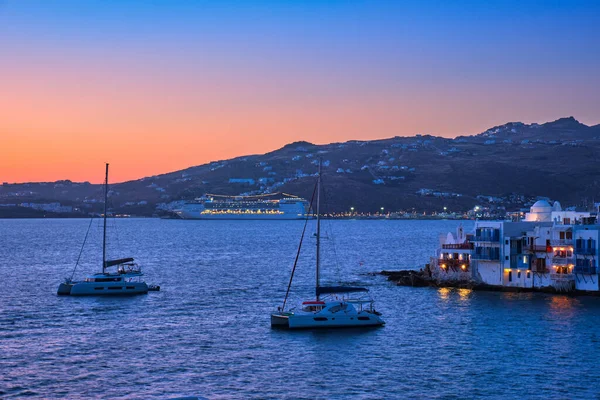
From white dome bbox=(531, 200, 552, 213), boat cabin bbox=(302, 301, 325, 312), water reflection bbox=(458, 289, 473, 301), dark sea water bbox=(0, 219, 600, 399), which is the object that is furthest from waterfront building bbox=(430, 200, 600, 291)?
boat cabin bbox=(302, 301, 325, 312)

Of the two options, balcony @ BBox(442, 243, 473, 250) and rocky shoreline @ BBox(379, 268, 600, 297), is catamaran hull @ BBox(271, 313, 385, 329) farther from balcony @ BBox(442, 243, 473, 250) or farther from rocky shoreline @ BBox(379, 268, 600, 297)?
balcony @ BBox(442, 243, 473, 250)

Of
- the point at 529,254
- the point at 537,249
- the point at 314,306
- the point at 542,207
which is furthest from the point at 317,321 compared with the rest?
the point at 542,207

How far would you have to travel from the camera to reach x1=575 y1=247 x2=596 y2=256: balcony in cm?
4512

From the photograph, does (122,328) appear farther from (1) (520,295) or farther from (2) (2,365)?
(1) (520,295)

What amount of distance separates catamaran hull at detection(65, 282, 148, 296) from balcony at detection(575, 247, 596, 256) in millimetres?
27112

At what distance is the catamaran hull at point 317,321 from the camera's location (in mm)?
36750

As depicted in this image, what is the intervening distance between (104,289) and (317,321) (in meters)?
18.6

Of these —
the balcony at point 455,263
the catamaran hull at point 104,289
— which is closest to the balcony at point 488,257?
the balcony at point 455,263

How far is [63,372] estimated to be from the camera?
28.8 metres

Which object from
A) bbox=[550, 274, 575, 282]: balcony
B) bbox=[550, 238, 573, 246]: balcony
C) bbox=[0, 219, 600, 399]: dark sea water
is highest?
bbox=[550, 238, 573, 246]: balcony

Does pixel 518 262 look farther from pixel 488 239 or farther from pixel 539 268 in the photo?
pixel 488 239

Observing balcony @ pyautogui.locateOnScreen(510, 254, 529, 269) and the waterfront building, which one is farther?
balcony @ pyautogui.locateOnScreen(510, 254, 529, 269)

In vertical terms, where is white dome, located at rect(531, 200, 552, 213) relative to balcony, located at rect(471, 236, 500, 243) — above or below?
above

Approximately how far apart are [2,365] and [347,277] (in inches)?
1480
